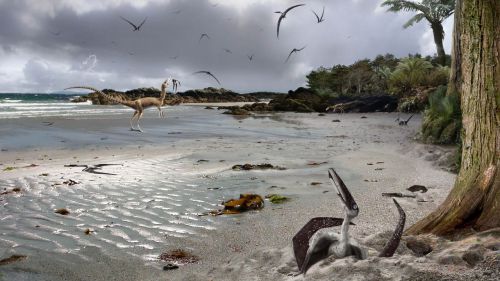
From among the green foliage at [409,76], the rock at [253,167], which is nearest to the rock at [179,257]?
the rock at [253,167]

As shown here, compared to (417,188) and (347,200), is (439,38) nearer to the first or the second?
(417,188)

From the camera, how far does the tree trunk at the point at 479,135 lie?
2.89m

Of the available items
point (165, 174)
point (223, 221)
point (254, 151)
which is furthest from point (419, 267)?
point (254, 151)

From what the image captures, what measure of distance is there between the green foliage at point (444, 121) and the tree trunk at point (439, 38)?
23747 mm

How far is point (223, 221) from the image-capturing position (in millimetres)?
4418

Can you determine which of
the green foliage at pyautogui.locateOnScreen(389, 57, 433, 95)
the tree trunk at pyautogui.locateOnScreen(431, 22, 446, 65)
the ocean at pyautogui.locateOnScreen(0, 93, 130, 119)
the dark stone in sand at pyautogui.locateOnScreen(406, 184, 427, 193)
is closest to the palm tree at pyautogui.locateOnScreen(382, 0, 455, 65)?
the tree trunk at pyautogui.locateOnScreen(431, 22, 446, 65)

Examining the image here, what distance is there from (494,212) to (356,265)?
122 centimetres

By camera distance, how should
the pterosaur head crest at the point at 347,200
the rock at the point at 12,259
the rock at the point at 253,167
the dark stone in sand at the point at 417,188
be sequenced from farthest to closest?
the rock at the point at 253,167 < the dark stone in sand at the point at 417,188 < the rock at the point at 12,259 < the pterosaur head crest at the point at 347,200

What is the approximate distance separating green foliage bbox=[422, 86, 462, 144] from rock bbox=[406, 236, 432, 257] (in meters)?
6.67

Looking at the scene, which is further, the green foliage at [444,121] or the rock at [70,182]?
the green foliage at [444,121]

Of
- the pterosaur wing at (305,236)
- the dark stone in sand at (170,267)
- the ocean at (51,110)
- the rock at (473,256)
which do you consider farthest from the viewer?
the ocean at (51,110)

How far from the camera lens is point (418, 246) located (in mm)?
2871

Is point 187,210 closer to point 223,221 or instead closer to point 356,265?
point 223,221

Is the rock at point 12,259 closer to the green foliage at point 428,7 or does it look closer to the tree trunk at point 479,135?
the tree trunk at point 479,135
